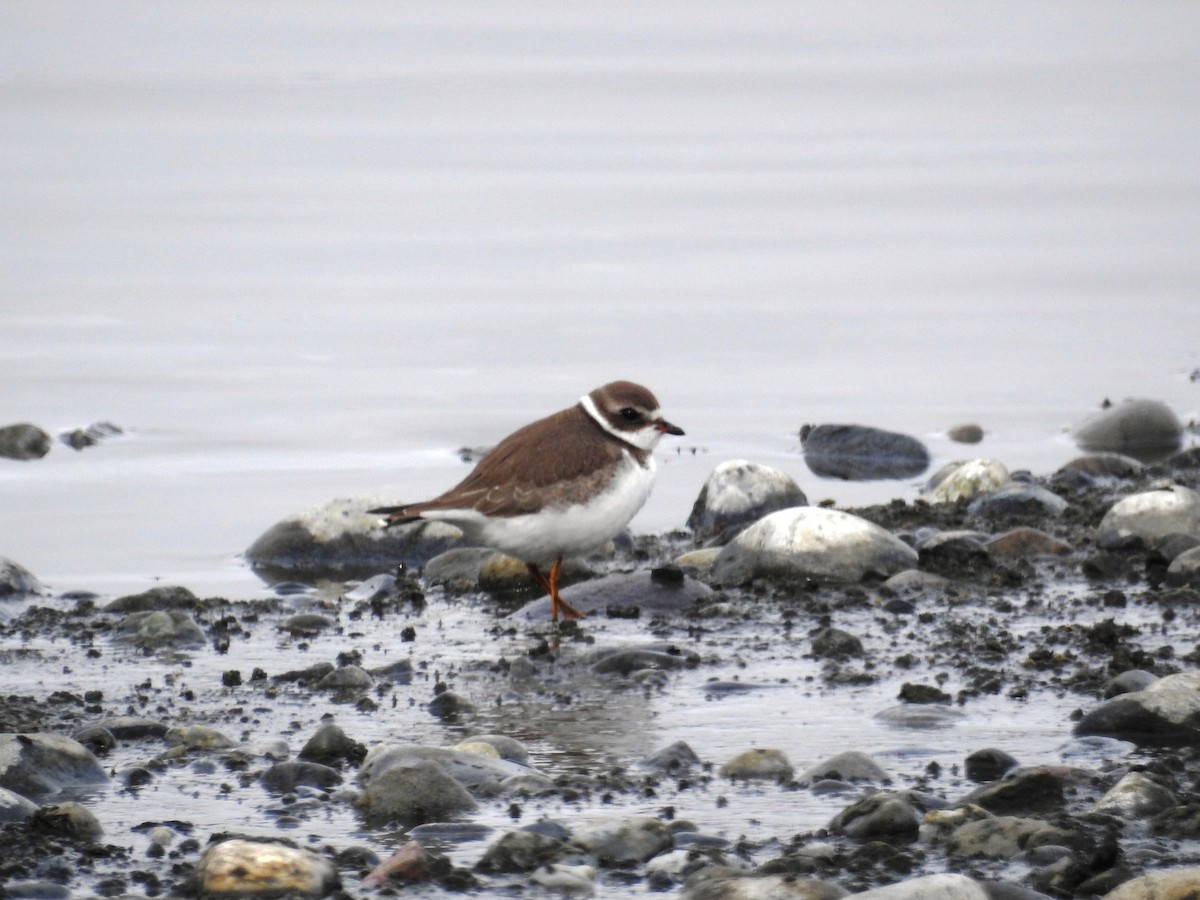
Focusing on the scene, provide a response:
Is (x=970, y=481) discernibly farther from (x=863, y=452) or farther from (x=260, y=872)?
(x=260, y=872)

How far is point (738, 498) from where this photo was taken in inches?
399

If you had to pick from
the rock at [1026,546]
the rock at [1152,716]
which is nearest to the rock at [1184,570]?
the rock at [1026,546]

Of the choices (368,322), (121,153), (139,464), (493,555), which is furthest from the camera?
(121,153)

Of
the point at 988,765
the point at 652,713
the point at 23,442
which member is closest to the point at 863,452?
the point at 23,442

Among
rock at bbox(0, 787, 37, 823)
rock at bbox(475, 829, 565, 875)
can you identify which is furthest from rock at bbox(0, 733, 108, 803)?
rock at bbox(475, 829, 565, 875)

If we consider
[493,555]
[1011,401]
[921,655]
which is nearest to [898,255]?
[1011,401]

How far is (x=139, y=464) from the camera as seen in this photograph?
39.5 ft

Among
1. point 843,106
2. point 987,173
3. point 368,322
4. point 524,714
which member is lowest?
point 524,714

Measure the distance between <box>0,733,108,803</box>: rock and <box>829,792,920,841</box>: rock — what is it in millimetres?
2260

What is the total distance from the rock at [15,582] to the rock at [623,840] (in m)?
4.35

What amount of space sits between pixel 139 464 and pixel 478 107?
18.2 metres

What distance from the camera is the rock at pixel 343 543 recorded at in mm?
9648

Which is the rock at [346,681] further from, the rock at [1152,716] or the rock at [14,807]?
the rock at [1152,716]

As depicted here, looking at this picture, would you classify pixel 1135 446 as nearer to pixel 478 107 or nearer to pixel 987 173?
pixel 987 173
